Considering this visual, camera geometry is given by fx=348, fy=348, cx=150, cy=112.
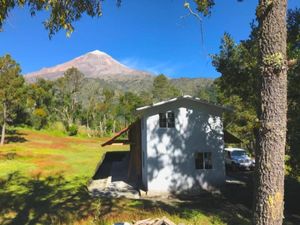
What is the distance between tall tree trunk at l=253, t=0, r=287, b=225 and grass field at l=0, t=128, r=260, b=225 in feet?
10.2

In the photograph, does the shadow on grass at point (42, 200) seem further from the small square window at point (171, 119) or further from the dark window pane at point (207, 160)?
the dark window pane at point (207, 160)

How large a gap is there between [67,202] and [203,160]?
36.2 ft

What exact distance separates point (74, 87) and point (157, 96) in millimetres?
30221

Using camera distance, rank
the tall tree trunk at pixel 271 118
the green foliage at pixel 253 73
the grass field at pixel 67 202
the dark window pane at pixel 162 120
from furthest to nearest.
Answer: the dark window pane at pixel 162 120
the green foliage at pixel 253 73
the grass field at pixel 67 202
the tall tree trunk at pixel 271 118

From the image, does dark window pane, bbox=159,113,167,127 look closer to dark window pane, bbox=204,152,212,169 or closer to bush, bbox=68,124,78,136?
dark window pane, bbox=204,152,212,169

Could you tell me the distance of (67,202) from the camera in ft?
66.9

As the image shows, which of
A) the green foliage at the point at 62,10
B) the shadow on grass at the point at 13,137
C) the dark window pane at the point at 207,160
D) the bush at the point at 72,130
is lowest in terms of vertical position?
the dark window pane at the point at 207,160

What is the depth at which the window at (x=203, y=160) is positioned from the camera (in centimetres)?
2655

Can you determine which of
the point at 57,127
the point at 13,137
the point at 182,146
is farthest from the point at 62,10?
the point at 57,127

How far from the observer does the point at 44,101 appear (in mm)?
86375

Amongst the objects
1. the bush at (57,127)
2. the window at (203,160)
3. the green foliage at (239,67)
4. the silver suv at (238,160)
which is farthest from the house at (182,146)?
the bush at (57,127)

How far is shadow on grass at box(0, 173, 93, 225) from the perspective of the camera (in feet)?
53.5

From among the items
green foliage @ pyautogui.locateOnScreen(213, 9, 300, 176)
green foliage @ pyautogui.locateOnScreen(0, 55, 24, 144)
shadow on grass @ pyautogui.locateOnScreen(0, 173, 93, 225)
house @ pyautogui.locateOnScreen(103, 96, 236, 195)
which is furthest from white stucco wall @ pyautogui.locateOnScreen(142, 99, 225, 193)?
green foliage @ pyautogui.locateOnScreen(0, 55, 24, 144)

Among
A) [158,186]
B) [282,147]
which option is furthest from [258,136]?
[158,186]
